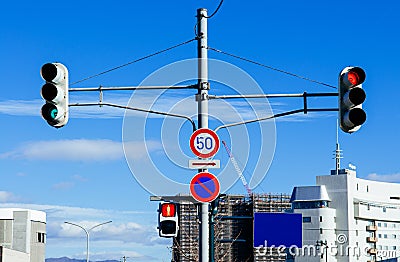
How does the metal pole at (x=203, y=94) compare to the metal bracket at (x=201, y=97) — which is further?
the metal bracket at (x=201, y=97)

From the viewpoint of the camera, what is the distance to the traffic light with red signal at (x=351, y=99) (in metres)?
13.2

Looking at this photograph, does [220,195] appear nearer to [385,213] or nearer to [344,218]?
[344,218]

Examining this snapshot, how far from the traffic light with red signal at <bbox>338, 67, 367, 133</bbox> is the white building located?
114 meters

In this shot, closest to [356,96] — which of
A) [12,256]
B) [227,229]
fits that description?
[12,256]

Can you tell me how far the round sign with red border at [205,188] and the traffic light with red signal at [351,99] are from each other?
2.35 meters

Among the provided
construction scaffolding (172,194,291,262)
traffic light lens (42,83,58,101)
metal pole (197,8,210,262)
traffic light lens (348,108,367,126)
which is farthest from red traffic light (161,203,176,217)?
construction scaffolding (172,194,291,262)

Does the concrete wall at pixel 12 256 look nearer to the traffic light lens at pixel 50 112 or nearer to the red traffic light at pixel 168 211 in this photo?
the red traffic light at pixel 168 211

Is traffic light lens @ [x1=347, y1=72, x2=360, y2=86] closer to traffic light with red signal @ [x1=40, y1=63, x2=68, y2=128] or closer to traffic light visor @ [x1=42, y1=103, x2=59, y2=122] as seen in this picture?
traffic light with red signal @ [x1=40, y1=63, x2=68, y2=128]

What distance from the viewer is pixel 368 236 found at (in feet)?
469

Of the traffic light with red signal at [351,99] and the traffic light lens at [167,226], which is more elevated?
the traffic light with red signal at [351,99]

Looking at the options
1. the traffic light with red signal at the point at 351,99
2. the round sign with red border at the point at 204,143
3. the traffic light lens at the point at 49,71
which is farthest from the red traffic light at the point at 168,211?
the traffic light with red signal at the point at 351,99

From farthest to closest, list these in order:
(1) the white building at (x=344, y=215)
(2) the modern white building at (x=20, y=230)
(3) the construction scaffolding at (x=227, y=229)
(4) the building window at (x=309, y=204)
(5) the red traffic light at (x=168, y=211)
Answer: (4) the building window at (x=309, y=204), (1) the white building at (x=344, y=215), (2) the modern white building at (x=20, y=230), (3) the construction scaffolding at (x=227, y=229), (5) the red traffic light at (x=168, y=211)


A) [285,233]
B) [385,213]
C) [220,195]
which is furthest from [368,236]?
[220,195]

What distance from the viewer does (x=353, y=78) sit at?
13328 millimetres
